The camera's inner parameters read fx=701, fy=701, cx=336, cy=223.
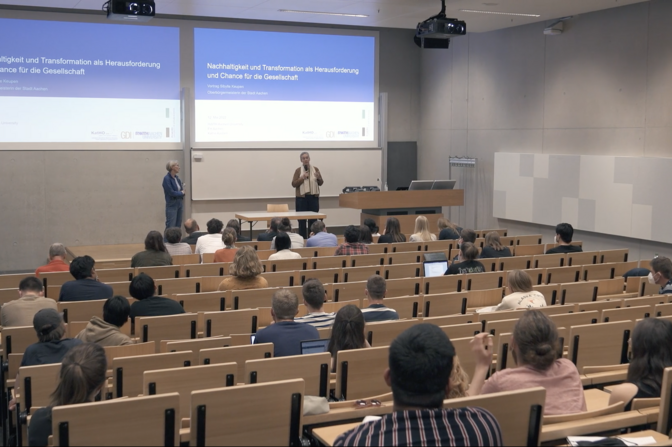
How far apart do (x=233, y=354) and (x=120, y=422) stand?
1.40 metres

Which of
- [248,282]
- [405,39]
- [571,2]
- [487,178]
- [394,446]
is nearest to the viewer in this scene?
[394,446]

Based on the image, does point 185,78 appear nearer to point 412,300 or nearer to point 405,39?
point 405,39

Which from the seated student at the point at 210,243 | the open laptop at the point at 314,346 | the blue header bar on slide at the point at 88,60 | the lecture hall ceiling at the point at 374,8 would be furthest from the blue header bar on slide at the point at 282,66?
the open laptop at the point at 314,346

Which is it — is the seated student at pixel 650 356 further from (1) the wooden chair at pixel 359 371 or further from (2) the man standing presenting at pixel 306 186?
(2) the man standing presenting at pixel 306 186

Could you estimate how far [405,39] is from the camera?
16.1 m

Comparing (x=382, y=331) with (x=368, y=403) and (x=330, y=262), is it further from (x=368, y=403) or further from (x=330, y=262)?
(x=330, y=262)

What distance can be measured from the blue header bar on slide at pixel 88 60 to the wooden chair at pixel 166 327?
8.80 m

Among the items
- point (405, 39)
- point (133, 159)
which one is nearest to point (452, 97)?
point (405, 39)

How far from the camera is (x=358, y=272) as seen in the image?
732 centimetres

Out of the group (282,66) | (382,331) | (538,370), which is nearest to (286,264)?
(382,331)

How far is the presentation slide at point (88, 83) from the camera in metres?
12.2

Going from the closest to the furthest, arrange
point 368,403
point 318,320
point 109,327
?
point 368,403 < point 109,327 < point 318,320

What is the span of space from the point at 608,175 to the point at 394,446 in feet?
34.6

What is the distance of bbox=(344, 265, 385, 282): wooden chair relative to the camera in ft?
23.8
